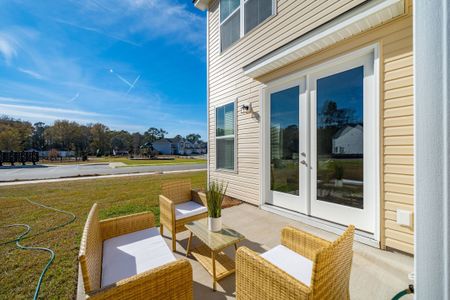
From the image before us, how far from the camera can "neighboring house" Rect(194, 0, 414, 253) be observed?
240 cm

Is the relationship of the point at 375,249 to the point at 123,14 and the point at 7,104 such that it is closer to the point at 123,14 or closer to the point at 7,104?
the point at 123,14

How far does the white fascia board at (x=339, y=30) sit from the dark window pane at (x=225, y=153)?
230 centimetres

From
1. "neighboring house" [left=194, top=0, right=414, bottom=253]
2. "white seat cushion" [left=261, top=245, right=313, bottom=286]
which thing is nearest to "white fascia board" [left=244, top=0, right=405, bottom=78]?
"neighboring house" [left=194, top=0, right=414, bottom=253]

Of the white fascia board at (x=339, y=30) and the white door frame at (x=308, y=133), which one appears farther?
the white door frame at (x=308, y=133)

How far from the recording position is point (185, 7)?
664 centimetres

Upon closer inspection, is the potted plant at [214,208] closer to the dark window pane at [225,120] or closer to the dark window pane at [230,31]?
the dark window pane at [225,120]

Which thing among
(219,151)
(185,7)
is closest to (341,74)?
(219,151)

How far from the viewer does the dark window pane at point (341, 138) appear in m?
2.82

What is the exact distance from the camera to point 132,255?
187 centimetres

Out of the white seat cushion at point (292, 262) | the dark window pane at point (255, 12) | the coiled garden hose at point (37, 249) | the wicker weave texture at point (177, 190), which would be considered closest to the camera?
the white seat cushion at point (292, 262)

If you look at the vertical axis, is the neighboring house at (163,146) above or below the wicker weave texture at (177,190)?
above

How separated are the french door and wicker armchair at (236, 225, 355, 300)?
1649mm

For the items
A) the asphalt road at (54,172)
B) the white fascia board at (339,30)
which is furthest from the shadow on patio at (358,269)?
the asphalt road at (54,172)

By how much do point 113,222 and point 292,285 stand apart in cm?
207
